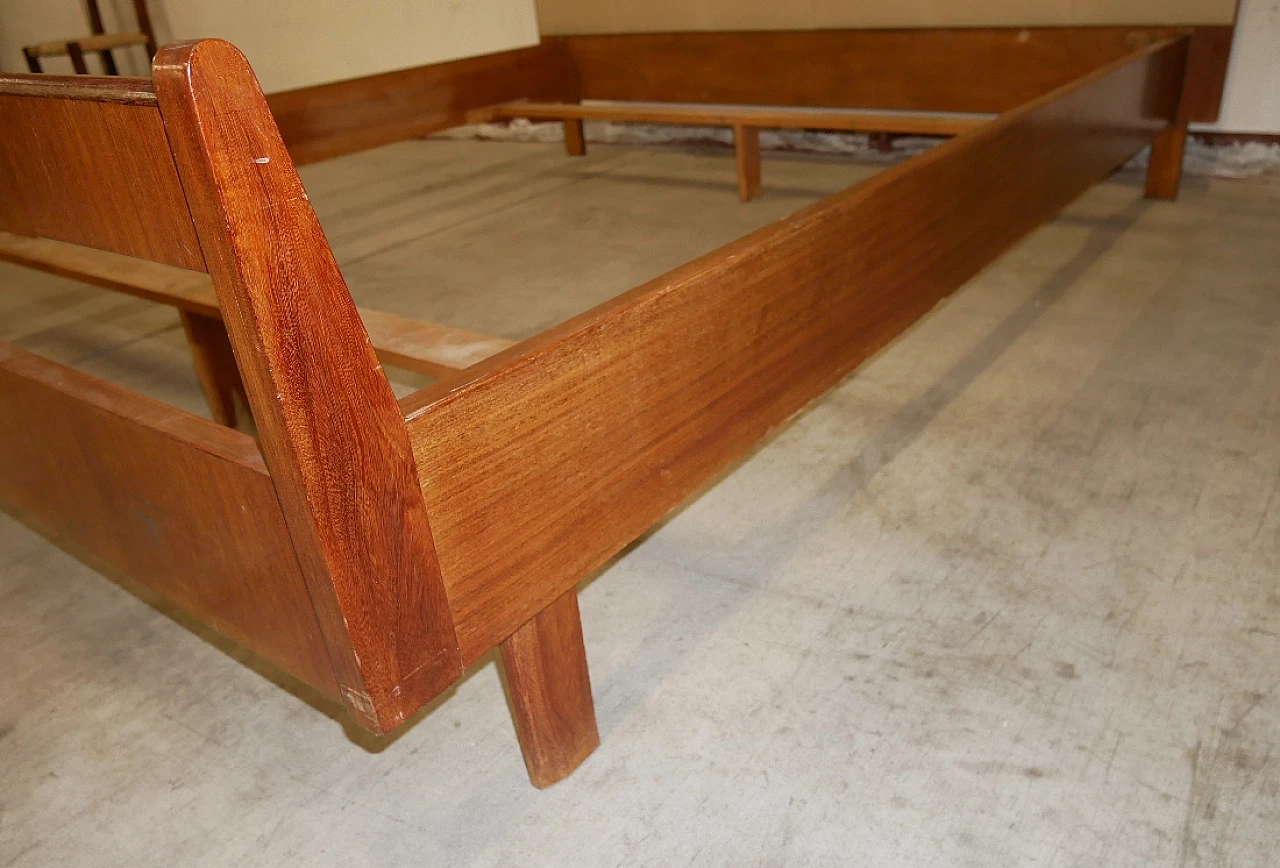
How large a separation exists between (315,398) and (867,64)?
306 cm

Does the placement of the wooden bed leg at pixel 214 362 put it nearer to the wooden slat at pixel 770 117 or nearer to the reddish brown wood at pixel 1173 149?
the wooden slat at pixel 770 117

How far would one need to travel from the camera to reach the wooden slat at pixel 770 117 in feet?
9.20

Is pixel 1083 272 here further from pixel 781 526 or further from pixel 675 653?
pixel 675 653

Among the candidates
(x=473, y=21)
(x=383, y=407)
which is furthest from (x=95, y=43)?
(x=383, y=407)

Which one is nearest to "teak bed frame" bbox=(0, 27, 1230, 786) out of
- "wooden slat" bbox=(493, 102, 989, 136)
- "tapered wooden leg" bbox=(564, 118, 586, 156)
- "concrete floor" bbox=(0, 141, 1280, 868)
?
"concrete floor" bbox=(0, 141, 1280, 868)

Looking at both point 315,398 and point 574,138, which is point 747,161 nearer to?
point 574,138

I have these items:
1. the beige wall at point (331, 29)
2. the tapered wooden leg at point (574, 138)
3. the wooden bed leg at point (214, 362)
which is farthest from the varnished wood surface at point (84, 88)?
the beige wall at point (331, 29)

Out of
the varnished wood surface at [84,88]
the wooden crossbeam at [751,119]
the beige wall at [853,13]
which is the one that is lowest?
the wooden crossbeam at [751,119]

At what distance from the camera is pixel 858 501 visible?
1.64 metres

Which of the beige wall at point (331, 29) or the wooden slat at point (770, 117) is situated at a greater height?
the beige wall at point (331, 29)

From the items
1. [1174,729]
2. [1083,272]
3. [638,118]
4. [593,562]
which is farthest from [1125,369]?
[638,118]

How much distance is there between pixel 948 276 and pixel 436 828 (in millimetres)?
1158

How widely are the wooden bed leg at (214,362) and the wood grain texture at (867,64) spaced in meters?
2.29

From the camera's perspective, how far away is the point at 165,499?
38.9 inches
